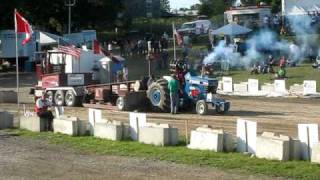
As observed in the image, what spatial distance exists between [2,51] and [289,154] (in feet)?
140

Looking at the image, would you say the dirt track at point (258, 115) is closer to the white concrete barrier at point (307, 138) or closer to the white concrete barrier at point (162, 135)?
the white concrete barrier at point (162, 135)

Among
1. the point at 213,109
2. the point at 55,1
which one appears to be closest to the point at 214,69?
the point at 213,109

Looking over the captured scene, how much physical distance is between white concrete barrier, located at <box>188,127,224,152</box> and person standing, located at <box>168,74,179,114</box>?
743 centimetres

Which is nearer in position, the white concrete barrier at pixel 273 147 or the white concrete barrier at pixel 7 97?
the white concrete barrier at pixel 273 147

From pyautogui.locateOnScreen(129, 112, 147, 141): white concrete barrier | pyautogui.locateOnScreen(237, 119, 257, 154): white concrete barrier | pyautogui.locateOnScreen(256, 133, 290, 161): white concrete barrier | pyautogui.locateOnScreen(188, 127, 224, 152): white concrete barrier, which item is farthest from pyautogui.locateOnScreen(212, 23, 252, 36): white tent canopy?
pyautogui.locateOnScreen(256, 133, 290, 161): white concrete barrier

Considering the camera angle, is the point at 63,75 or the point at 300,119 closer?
the point at 300,119

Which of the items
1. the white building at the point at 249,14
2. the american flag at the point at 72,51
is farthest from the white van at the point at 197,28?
the american flag at the point at 72,51

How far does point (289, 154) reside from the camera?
1361cm

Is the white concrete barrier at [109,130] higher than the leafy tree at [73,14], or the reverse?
the leafy tree at [73,14]

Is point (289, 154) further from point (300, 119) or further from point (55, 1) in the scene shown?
point (55, 1)

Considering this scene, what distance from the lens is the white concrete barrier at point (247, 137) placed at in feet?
47.4

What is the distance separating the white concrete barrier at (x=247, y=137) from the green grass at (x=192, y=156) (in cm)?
30

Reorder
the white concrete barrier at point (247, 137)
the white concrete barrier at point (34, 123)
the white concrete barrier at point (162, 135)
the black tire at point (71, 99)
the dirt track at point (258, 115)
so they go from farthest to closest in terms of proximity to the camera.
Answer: the black tire at point (71, 99) → the dirt track at point (258, 115) → the white concrete barrier at point (34, 123) → the white concrete barrier at point (162, 135) → the white concrete barrier at point (247, 137)

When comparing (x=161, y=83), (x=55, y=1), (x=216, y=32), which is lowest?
(x=161, y=83)
